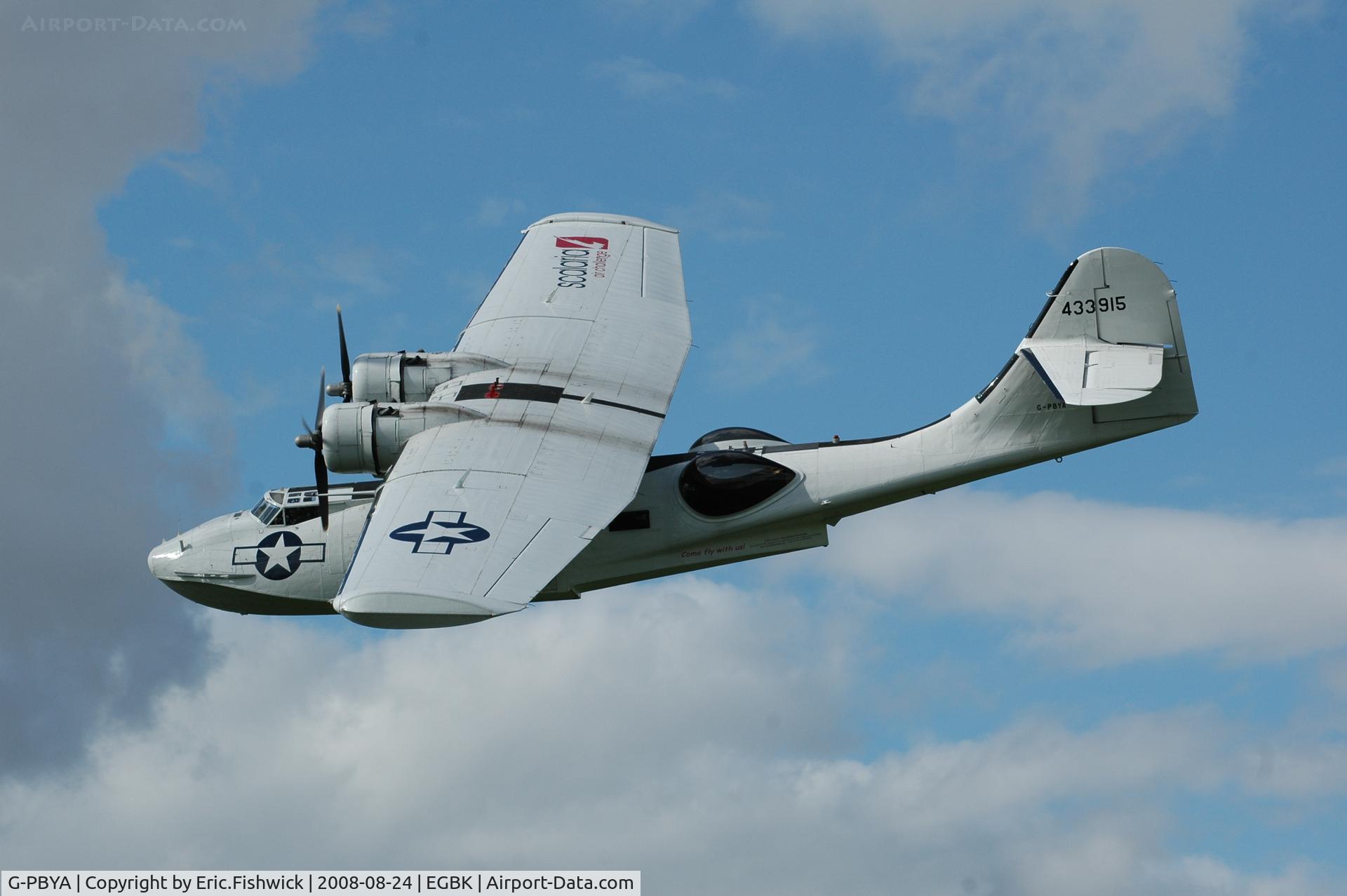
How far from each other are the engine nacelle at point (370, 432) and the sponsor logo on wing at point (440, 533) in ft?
11.4

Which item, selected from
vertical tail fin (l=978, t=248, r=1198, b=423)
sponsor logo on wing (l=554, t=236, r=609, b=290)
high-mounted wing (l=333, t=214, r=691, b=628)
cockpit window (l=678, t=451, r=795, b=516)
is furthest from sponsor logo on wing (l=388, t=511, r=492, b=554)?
vertical tail fin (l=978, t=248, r=1198, b=423)

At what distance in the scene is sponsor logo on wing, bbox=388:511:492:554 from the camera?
27328 mm

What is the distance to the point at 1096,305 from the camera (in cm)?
3212

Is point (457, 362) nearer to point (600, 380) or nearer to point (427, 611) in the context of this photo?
point (600, 380)

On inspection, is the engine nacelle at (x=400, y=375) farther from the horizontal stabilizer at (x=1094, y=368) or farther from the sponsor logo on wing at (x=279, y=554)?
the horizontal stabilizer at (x=1094, y=368)

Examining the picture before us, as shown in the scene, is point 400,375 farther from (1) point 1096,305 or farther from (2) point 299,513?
(1) point 1096,305

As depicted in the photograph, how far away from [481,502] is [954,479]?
33.1ft

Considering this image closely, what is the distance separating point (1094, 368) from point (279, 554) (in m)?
16.8

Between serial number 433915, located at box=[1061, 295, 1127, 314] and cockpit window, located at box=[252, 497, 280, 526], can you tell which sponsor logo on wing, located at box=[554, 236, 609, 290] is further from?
serial number 433915, located at box=[1061, 295, 1127, 314]

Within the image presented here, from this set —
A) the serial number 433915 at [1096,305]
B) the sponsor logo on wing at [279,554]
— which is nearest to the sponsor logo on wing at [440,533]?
the sponsor logo on wing at [279,554]

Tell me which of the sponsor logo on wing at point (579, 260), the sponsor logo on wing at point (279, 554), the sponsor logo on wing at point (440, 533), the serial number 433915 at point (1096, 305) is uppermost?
the sponsor logo on wing at point (579, 260)

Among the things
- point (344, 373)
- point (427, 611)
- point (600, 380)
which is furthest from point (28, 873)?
point (600, 380)

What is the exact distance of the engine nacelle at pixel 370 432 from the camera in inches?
1233

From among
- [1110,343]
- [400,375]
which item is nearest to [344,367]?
[400,375]
